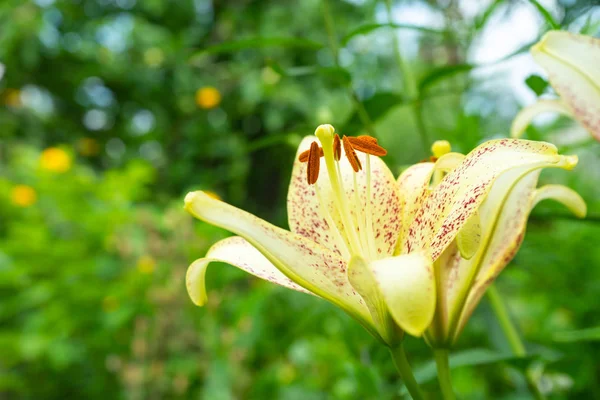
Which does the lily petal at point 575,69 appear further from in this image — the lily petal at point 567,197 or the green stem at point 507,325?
the green stem at point 507,325

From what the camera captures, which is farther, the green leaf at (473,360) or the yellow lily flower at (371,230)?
the green leaf at (473,360)

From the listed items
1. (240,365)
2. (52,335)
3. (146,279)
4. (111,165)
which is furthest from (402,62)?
(111,165)

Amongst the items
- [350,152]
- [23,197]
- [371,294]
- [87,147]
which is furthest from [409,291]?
[87,147]

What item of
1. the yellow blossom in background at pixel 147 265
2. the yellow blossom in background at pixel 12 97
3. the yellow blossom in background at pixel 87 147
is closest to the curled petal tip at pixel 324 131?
the yellow blossom in background at pixel 147 265

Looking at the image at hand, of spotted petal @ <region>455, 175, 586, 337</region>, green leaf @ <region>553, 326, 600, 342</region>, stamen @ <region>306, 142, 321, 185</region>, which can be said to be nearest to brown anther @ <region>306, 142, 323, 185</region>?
stamen @ <region>306, 142, 321, 185</region>

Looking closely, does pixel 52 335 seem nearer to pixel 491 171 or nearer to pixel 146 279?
pixel 146 279

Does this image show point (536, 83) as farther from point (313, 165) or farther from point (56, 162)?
point (56, 162)
